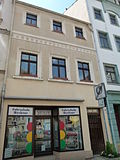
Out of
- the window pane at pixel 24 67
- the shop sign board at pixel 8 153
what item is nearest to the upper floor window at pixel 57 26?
the window pane at pixel 24 67

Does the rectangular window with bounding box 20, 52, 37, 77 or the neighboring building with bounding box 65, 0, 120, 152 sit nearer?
the rectangular window with bounding box 20, 52, 37, 77

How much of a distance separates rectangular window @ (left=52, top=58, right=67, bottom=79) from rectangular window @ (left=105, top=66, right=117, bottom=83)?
396 centimetres

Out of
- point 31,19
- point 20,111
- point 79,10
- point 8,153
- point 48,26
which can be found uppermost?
point 79,10

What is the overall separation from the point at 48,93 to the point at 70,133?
2.73 metres

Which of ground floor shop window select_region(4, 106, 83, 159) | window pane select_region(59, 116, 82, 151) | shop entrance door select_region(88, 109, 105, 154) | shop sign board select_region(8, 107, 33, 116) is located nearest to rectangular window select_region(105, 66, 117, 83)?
shop entrance door select_region(88, 109, 105, 154)

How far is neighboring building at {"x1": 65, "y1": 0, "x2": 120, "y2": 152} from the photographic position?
10.4m

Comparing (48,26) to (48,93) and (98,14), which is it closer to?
(48,93)

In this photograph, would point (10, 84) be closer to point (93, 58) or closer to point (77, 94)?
point (77, 94)

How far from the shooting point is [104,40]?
12.9m

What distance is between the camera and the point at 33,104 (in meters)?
7.70

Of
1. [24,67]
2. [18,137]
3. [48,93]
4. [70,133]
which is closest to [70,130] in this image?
[70,133]

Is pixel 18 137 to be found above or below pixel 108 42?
→ below

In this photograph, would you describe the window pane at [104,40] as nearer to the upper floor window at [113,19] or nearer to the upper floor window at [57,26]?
the upper floor window at [113,19]

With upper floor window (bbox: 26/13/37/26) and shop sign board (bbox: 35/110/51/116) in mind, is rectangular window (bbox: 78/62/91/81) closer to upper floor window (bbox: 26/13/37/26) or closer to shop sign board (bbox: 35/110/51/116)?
shop sign board (bbox: 35/110/51/116)
